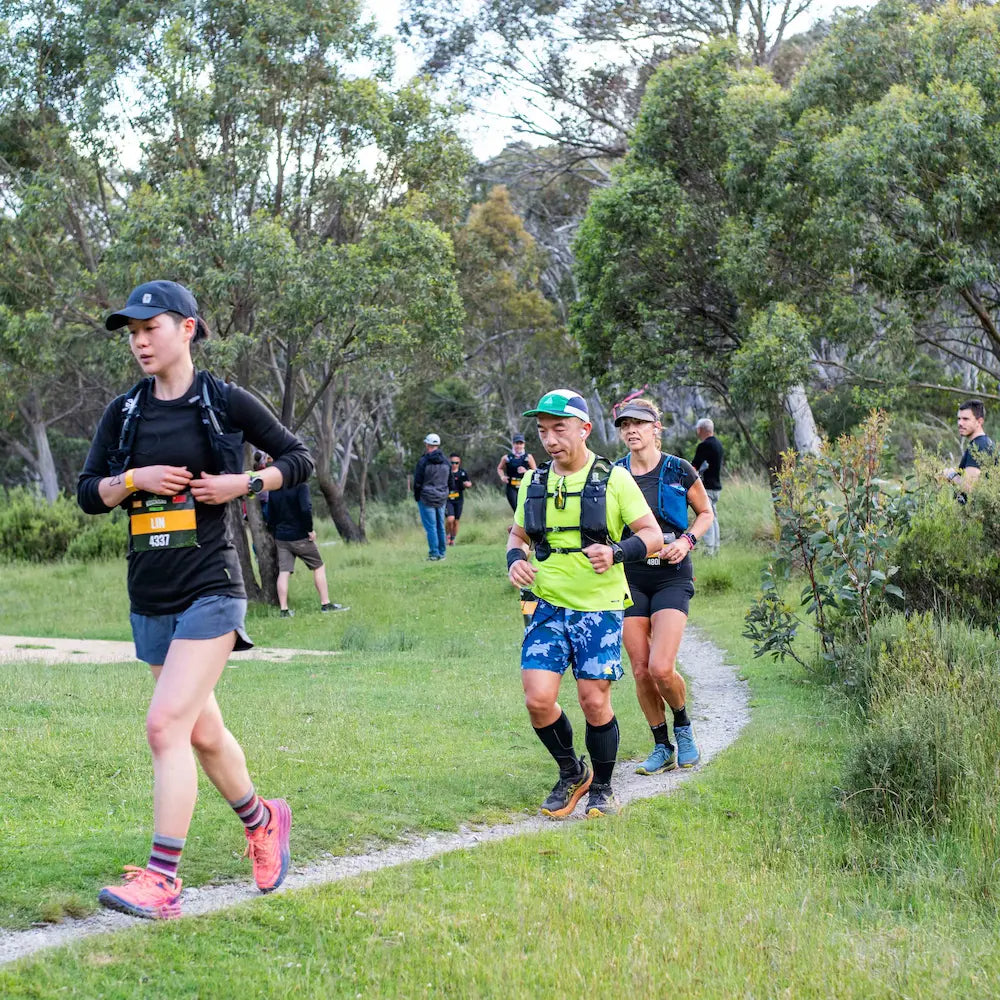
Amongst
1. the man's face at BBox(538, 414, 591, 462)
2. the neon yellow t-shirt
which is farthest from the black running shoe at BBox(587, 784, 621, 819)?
the man's face at BBox(538, 414, 591, 462)

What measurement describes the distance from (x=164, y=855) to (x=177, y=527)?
1.07 meters

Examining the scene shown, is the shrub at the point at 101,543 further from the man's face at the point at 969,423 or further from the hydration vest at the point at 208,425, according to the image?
the hydration vest at the point at 208,425

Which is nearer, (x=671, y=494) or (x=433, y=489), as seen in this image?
(x=671, y=494)

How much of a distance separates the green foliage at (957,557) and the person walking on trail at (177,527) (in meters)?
6.71

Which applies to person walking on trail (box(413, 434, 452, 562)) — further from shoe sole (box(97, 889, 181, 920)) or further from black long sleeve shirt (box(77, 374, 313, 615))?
shoe sole (box(97, 889, 181, 920))

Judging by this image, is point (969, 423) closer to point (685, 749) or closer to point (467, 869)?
point (685, 749)

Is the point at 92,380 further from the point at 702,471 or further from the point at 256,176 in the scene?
the point at 702,471

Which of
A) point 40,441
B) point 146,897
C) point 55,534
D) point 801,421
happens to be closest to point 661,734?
point 146,897

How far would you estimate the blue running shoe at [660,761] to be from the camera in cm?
714

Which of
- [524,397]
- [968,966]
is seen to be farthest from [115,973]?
[524,397]

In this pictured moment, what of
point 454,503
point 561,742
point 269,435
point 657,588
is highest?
point 269,435

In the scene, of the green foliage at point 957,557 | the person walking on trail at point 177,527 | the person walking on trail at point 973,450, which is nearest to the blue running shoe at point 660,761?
the person walking on trail at point 177,527

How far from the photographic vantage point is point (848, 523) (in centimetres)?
926

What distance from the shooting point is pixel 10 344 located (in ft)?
59.8
